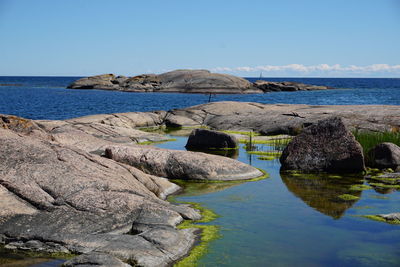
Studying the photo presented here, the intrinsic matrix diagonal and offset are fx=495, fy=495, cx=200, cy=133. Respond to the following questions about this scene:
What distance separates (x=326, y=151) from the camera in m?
13.7

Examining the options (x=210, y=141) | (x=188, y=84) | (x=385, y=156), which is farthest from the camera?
(x=188, y=84)

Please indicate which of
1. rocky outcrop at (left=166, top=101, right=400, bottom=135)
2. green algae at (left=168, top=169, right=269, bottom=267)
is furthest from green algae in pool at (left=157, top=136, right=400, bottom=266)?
rocky outcrop at (left=166, top=101, right=400, bottom=135)

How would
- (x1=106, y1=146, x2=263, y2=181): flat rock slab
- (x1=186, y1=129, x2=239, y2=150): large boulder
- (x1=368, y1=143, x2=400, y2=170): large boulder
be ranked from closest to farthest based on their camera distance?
(x1=106, y1=146, x2=263, y2=181): flat rock slab, (x1=368, y1=143, x2=400, y2=170): large boulder, (x1=186, y1=129, x2=239, y2=150): large boulder

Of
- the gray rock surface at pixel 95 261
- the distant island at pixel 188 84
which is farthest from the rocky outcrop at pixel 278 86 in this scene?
the gray rock surface at pixel 95 261

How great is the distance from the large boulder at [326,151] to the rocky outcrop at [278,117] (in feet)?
18.2

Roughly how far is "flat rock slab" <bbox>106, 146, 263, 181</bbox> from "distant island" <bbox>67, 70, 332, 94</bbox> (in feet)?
202

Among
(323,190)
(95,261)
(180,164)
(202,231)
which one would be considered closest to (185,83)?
(180,164)

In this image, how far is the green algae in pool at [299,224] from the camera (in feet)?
23.0

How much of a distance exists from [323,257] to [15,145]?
581 centimetres

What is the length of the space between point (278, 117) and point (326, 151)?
995 cm

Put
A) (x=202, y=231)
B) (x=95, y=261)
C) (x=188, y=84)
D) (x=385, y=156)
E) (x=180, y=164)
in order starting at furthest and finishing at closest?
(x=188, y=84), (x=385, y=156), (x=180, y=164), (x=202, y=231), (x=95, y=261)

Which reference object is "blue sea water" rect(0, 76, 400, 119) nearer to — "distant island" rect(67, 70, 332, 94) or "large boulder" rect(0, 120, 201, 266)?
"distant island" rect(67, 70, 332, 94)

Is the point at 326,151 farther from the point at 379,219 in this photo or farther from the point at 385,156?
the point at 379,219

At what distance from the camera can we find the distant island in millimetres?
76575
